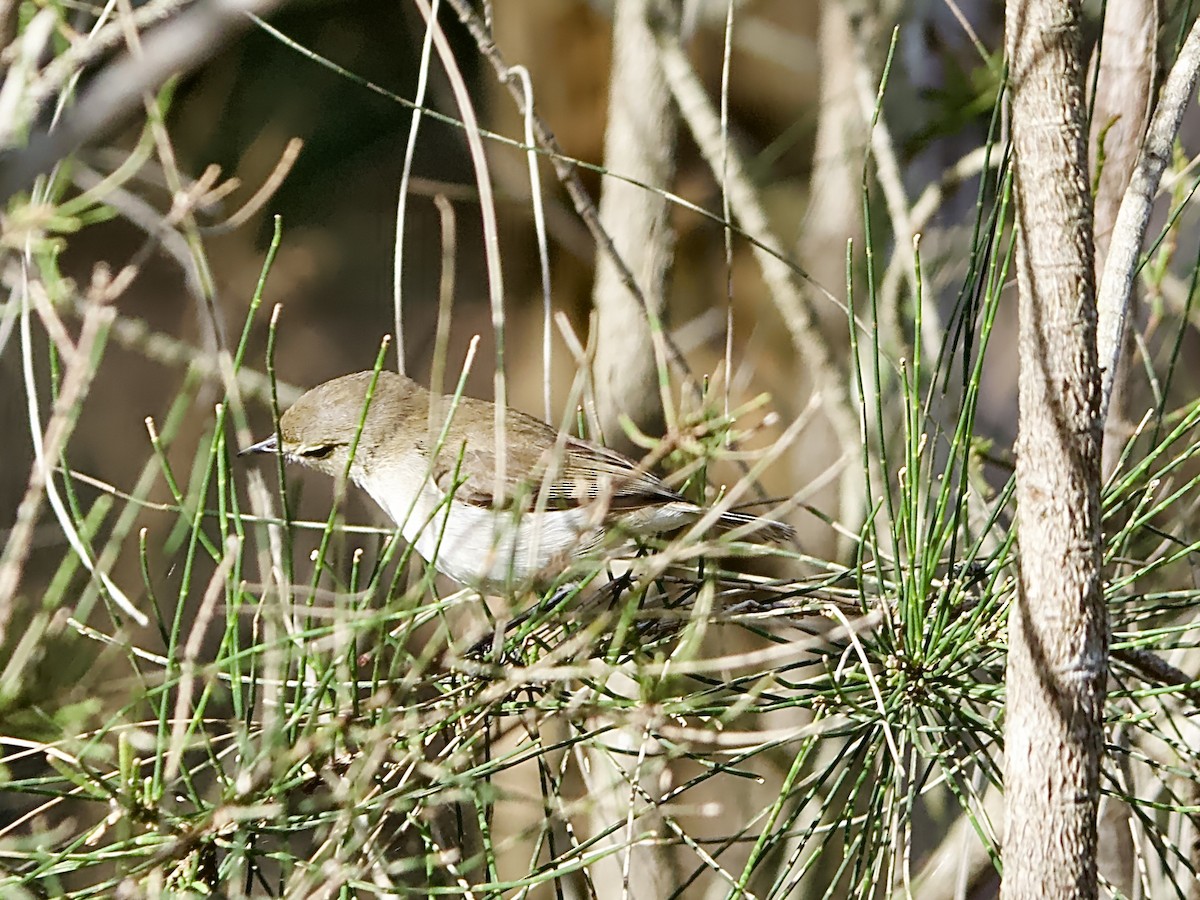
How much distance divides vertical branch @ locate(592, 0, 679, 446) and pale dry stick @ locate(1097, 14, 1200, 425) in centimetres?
179

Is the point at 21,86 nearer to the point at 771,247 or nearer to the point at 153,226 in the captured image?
the point at 153,226

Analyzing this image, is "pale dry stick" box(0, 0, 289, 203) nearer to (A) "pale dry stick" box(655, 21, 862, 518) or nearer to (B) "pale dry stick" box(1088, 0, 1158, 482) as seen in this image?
(B) "pale dry stick" box(1088, 0, 1158, 482)

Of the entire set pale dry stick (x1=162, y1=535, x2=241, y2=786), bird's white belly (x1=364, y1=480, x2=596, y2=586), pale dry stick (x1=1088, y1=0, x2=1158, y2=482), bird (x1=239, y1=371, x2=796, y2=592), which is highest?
pale dry stick (x1=1088, y1=0, x2=1158, y2=482)

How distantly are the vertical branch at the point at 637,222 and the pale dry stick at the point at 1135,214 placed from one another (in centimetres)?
179

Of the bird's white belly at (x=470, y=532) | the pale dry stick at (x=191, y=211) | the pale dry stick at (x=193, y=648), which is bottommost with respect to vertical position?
the pale dry stick at (x=193, y=648)

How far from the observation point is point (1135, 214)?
3.90 feet

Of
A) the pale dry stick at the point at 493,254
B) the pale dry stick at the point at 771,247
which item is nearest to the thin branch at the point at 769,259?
the pale dry stick at the point at 771,247

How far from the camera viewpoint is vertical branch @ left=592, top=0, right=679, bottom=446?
9.98 ft

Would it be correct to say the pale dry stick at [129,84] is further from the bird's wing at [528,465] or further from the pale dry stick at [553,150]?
the bird's wing at [528,465]

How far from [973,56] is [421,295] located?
2731mm

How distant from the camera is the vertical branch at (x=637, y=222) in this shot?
3.04 m

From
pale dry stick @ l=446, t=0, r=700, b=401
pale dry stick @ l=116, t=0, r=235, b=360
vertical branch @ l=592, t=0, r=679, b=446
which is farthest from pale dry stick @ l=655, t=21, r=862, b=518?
pale dry stick @ l=116, t=0, r=235, b=360

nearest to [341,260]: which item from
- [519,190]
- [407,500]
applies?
[519,190]

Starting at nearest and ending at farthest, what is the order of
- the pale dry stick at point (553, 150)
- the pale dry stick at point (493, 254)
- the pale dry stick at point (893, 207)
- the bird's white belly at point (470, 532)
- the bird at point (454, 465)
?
the pale dry stick at point (493, 254), the pale dry stick at point (553, 150), the bird's white belly at point (470, 532), the bird at point (454, 465), the pale dry stick at point (893, 207)
